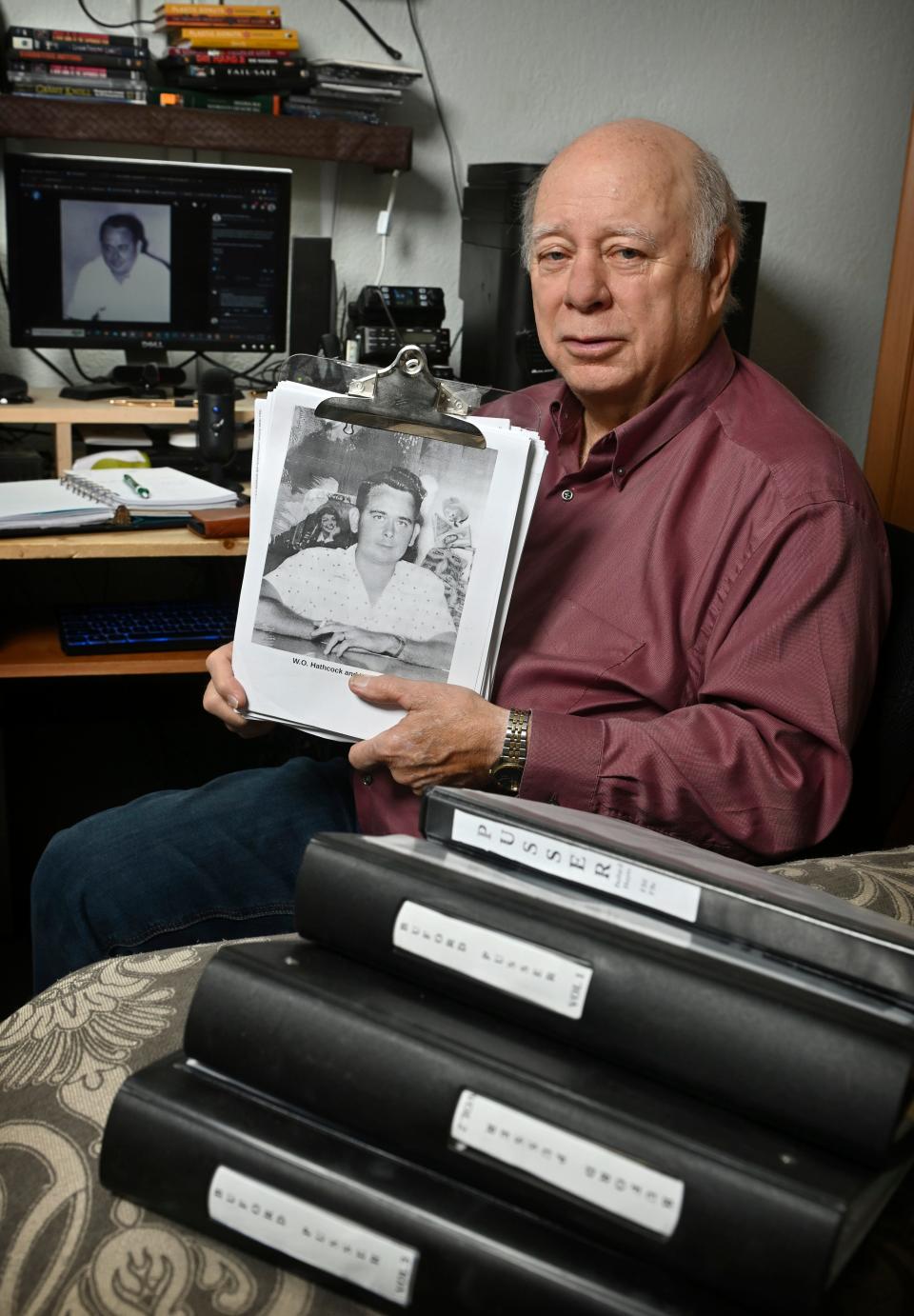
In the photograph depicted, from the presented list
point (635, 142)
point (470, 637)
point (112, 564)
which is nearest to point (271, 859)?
point (470, 637)

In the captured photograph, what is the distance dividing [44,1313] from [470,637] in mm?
648

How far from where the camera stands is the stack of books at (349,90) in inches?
96.7

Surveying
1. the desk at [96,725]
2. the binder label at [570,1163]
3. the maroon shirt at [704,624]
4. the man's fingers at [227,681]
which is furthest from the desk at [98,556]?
the binder label at [570,1163]

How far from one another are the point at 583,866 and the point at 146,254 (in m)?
2.11

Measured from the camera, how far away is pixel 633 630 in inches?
45.6

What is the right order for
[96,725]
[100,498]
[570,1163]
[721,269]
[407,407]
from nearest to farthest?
[570,1163] → [407,407] → [721,269] → [100,498] → [96,725]

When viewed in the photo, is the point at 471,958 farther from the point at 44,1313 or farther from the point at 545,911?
the point at 44,1313

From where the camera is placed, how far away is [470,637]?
1.07 m

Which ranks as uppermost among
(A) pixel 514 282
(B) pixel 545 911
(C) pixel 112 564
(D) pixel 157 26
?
(D) pixel 157 26

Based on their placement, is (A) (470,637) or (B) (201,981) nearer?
(B) (201,981)

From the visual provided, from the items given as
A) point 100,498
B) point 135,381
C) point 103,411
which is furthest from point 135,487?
point 135,381

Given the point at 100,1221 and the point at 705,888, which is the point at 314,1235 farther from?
the point at 705,888

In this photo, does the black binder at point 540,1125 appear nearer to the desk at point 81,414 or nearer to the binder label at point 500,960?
the binder label at point 500,960

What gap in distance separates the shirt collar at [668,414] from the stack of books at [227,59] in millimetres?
1572
